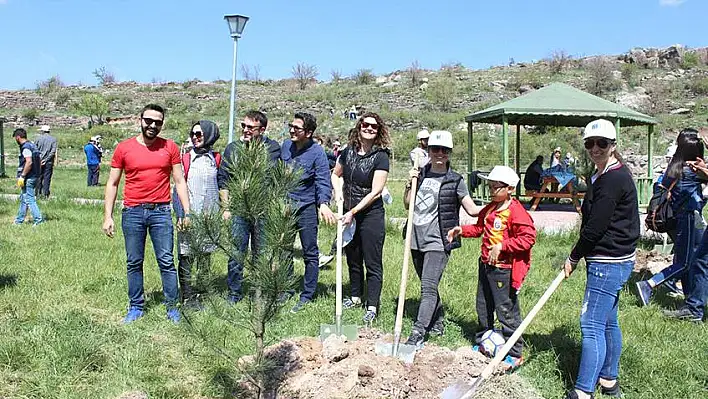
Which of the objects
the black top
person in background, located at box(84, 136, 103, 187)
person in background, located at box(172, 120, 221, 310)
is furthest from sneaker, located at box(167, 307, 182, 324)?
person in background, located at box(84, 136, 103, 187)

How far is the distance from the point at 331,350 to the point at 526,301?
2.69 meters

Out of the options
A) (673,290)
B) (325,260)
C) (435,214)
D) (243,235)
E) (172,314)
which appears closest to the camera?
(243,235)

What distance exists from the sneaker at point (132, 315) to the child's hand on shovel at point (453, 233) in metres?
2.62

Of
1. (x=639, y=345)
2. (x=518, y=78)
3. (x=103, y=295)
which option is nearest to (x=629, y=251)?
(x=639, y=345)

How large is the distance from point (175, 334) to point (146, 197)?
3.84ft

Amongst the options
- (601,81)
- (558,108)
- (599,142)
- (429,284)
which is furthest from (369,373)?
(601,81)

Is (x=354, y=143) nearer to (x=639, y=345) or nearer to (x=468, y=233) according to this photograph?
(x=468, y=233)

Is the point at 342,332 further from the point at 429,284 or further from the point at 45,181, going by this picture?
the point at 45,181

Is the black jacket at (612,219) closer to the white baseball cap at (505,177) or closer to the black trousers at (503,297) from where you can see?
the white baseball cap at (505,177)

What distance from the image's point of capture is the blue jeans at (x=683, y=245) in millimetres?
5340

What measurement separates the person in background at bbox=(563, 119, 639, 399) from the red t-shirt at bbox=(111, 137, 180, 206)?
3.12 m

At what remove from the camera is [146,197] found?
479 centimetres

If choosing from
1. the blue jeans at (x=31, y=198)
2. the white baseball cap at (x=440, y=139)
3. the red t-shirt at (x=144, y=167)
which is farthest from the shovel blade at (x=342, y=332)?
the blue jeans at (x=31, y=198)

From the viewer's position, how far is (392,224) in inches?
376
